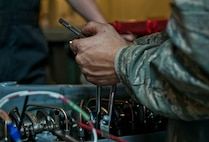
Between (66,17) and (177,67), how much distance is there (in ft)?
8.08

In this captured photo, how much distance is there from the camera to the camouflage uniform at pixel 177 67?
468 millimetres

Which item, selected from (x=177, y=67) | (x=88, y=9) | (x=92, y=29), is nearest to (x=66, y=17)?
(x=88, y=9)

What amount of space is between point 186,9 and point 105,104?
33 centimetres

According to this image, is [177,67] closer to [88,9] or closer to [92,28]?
[92,28]

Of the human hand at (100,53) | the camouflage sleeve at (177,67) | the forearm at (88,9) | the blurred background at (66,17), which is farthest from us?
the blurred background at (66,17)

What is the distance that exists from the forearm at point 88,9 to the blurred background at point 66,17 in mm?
1057

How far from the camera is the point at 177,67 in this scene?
19.5 inches

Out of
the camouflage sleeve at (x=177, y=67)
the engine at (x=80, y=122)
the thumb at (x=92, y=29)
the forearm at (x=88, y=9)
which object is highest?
the forearm at (x=88, y=9)

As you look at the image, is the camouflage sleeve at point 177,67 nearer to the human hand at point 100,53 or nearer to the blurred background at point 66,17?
the human hand at point 100,53

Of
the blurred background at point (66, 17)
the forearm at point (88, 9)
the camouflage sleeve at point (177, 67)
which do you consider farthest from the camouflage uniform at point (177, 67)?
the blurred background at point (66, 17)

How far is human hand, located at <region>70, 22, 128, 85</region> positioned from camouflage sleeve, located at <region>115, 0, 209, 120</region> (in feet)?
0.08

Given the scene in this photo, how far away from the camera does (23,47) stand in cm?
123

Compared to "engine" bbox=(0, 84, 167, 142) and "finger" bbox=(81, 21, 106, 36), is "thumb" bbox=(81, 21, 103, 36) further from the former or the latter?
"engine" bbox=(0, 84, 167, 142)

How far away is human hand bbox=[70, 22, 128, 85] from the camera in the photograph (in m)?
0.61
